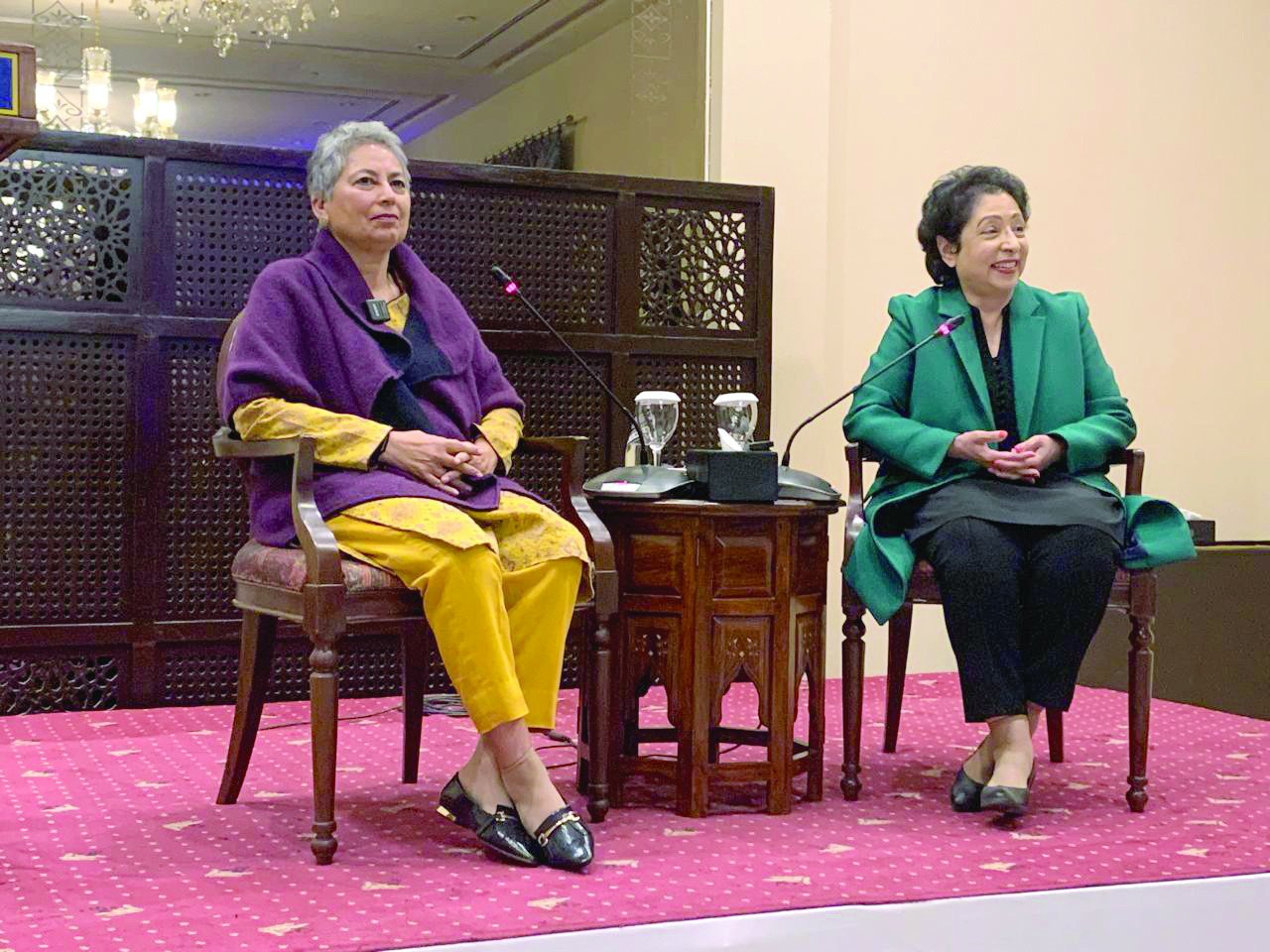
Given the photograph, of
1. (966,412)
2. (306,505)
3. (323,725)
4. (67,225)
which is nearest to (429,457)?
(306,505)

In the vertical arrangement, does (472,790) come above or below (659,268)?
below

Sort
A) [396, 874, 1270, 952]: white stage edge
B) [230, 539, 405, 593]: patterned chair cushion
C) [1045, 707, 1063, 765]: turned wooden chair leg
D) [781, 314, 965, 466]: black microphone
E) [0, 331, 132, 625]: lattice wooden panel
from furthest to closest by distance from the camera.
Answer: [0, 331, 132, 625]: lattice wooden panel < [1045, 707, 1063, 765]: turned wooden chair leg < [781, 314, 965, 466]: black microphone < [230, 539, 405, 593]: patterned chair cushion < [396, 874, 1270, 952]: white stage edge

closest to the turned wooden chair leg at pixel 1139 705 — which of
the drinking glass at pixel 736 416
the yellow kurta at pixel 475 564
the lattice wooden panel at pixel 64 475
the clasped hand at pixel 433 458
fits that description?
the drinking glass at pixel 736 416

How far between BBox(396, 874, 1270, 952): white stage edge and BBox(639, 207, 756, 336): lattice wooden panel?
245cm

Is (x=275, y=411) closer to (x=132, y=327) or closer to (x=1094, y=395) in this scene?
(x=132, y=327)

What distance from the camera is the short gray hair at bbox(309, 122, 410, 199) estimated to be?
124 inches

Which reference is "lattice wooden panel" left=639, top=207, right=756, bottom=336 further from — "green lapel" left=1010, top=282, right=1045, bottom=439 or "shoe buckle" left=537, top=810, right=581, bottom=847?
"shoe buckle" left=537, top=810, right=581, bottom=847

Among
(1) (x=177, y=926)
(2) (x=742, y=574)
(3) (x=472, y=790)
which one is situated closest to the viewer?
(1) (x=177, y=926)

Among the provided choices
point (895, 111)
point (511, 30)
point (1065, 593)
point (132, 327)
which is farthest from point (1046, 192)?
point (132, 327)

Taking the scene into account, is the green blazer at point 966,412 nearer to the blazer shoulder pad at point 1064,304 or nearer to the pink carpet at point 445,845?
the blazer shoulder pad at point 1064,304

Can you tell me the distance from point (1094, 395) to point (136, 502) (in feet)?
7.64

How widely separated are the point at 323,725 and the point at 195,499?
65.7 inches

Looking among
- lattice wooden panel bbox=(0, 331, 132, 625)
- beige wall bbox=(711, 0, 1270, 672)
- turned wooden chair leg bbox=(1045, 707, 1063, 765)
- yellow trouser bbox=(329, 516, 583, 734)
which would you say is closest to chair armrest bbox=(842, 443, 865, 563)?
turned wooden chair leg bbox=(1045, 707, 1063, 765)

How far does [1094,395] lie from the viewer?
3.51 m
